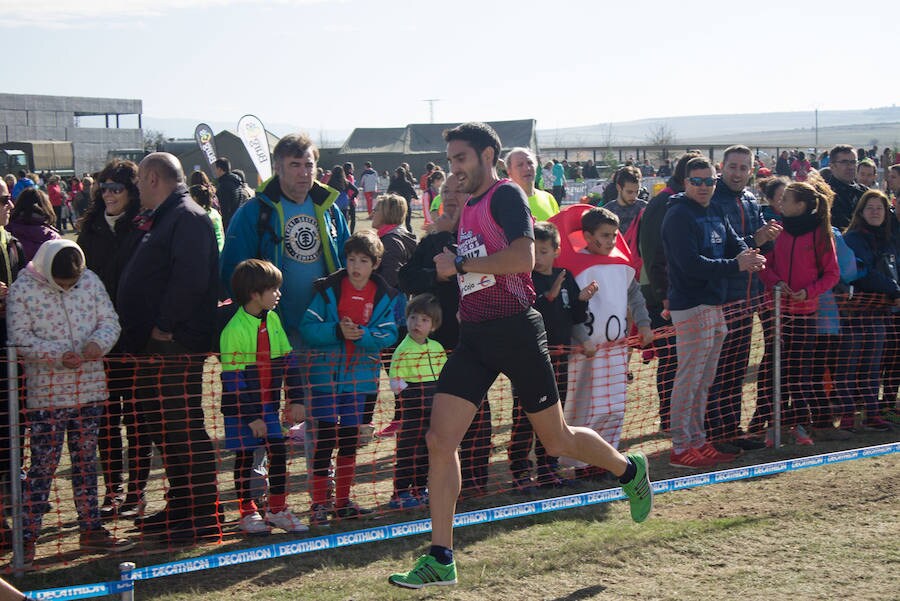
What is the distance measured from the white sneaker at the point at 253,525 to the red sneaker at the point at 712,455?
10.1ft

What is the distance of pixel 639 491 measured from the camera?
16.2 feet

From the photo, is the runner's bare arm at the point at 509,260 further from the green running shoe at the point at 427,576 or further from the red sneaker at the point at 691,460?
the red sneaker at the point at 691,460

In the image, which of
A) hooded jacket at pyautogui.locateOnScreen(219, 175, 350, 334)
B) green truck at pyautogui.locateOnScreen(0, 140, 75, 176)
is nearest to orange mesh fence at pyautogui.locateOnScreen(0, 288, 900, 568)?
hooded jacket at pyautogui.locateOnScreen(219, 175, 350, 334)

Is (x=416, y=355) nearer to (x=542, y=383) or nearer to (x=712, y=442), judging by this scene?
(x=542, y=383)

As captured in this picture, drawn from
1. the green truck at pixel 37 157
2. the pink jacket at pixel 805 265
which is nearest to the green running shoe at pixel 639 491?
the pink jacket at pixel 805 265

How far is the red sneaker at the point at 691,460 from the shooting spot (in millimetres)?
6711

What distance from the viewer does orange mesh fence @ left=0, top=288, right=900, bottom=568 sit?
5.23 m

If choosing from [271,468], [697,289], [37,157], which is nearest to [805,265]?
[697,289]

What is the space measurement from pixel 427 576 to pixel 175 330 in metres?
2.00

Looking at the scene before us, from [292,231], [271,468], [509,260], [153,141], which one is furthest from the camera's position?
[153,141]

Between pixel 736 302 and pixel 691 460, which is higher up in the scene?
pixel 736 302

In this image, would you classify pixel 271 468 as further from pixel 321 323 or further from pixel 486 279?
pixel 486 279

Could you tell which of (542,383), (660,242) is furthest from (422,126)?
(542,383)

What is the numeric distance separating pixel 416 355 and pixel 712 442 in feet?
7.97
